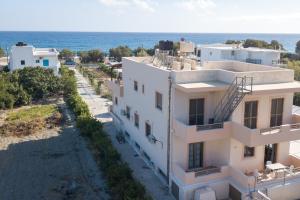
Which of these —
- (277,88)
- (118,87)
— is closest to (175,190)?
(277,88)

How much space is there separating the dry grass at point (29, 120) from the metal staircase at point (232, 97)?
18838mm

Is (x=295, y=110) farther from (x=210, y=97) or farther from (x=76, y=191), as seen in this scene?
(x=76, y=191)

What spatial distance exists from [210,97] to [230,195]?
5354 millimetres

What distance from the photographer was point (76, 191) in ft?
64.6

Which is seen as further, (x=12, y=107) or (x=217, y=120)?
(x=12, y=107)

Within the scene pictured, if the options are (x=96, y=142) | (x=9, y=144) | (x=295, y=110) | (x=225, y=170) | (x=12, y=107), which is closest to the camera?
(x=225, y=170)

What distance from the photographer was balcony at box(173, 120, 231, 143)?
17.2m

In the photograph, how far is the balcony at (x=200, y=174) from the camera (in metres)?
17.5

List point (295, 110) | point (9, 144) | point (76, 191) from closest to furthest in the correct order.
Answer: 1. point (76, 191)
2. point (9, 144)
3. point (295, 110)

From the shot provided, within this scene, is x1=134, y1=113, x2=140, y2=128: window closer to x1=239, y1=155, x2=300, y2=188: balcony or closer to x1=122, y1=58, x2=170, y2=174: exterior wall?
x1=122, y1=58, x2=170, y2=174: exterior wall

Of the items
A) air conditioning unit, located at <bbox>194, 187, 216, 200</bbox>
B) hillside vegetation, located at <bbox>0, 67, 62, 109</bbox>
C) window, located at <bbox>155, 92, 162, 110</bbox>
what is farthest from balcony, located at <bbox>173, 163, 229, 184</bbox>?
hillside vegetation, located at <bbox>0, 67, 62, 109</bbox>

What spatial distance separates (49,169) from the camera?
74.5 feet

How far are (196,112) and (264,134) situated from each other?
3.59 metres

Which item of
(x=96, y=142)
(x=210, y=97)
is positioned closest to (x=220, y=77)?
(x=210, y=97)
